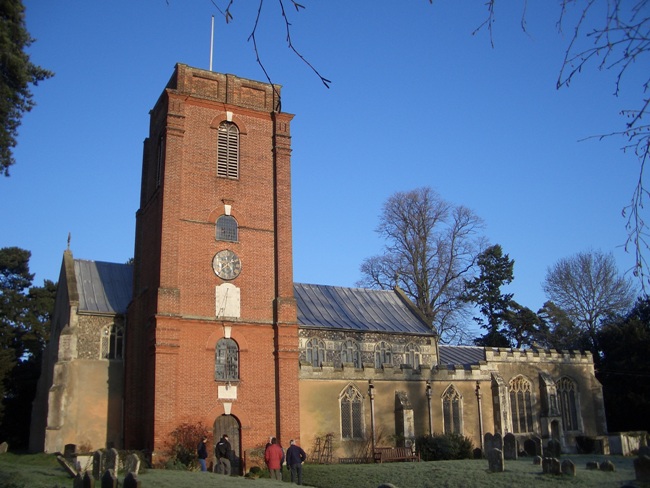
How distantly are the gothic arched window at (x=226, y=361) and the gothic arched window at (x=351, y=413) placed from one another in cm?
554

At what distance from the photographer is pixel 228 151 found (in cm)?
2916

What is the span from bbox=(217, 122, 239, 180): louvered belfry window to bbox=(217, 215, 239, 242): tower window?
72.9 inches

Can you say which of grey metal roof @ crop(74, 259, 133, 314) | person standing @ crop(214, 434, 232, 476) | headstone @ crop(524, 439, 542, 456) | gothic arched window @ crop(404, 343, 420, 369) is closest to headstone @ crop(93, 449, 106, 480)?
person standing @ crop(214, 434, 232, 476)

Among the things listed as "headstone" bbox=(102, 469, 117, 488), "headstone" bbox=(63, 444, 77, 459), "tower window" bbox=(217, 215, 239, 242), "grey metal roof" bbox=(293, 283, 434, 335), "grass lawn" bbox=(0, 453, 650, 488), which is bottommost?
"grass lawn" bbox=(0, 453, 650, 488)

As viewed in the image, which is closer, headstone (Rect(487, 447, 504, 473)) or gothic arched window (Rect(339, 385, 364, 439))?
headstone (Rect(487, 447, 504, 473))

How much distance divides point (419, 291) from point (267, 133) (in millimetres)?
18849

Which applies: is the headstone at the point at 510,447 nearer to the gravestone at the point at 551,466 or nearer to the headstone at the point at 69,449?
the gravestone at the point at 551,466

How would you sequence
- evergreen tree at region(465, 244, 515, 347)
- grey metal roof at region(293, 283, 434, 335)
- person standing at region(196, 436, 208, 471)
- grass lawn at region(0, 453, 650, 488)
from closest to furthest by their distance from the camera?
1. grass lawn at region(0, 453, 650, 488)
2. person standing at region(196, 436, 208, 471)
3. grey metal roof at region(293, 283, 434, 335)
4. evergreen tree at region(465, 244, 515, 347)


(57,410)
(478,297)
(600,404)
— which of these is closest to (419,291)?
(478,297)

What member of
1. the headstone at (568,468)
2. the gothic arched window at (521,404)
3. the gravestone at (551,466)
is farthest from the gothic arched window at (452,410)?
the headstone at (568,468)

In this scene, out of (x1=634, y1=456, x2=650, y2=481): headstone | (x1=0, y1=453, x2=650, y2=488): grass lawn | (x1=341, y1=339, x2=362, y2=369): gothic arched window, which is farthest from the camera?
(x1=341, y1=339, x2=362, y2=369): gothic arched window

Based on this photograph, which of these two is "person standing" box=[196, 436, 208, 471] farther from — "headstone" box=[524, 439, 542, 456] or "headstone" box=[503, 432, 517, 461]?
"headstone" box=[524, 439, 542, 456]

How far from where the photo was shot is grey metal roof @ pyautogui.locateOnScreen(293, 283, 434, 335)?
3431cm

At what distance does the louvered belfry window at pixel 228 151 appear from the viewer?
94.8 feet
